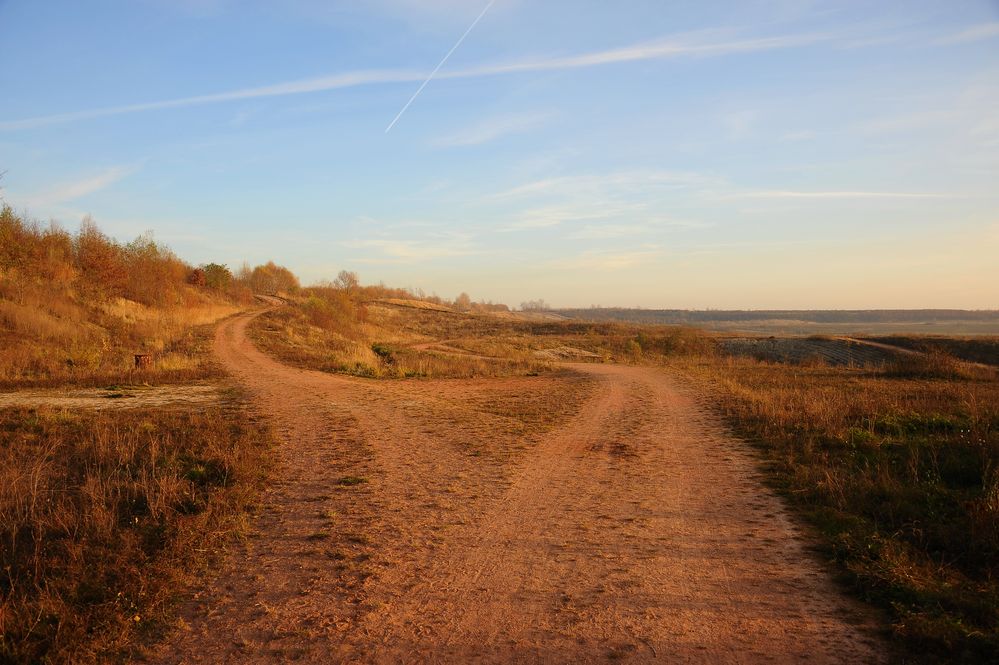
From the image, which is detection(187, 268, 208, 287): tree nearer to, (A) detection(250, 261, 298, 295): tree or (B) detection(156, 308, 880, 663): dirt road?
(A) detection(250, 261, 298, 295): tree

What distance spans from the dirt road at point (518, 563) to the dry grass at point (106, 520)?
487 mm

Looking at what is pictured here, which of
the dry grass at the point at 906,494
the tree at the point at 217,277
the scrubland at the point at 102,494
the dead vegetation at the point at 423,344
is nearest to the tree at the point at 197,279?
the tree at the point at 217,277

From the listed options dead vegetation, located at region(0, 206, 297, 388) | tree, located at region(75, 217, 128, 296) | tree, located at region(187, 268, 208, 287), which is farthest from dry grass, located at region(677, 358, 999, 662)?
tree, located at region(187, 268, 208, 287)

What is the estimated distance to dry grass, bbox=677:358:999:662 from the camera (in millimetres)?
4512

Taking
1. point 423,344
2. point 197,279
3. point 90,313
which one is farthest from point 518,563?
point 197,279

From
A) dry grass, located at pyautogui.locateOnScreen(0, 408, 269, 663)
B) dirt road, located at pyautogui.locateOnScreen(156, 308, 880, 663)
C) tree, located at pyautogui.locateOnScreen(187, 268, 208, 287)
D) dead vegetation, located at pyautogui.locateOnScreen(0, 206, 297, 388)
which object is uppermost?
tree, located at pyautogui.locateOnScreen(187, 268, 208, 287)

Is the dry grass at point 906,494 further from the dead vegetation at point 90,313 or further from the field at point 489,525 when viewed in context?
the dead vegetation at point 90,313

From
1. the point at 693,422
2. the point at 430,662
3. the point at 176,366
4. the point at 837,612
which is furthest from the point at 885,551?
the point at 176,366

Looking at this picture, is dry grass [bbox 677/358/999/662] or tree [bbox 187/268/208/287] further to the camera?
tree [bbox 187/268/208/287]

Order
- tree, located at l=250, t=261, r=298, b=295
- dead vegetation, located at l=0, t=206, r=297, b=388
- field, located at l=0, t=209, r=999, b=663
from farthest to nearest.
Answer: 1. tree, located at l=250, t=261, r=298, b=295
2. dead vegetation, located at l=0, t=206, r=297, b=388
3. field, located at l=0, t=209, r=999, b=663

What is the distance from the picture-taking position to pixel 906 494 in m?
7.31

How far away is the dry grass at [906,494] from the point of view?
14.8ft

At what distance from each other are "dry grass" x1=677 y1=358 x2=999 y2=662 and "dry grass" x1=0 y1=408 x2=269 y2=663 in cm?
639

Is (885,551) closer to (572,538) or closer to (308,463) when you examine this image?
(572,538)
